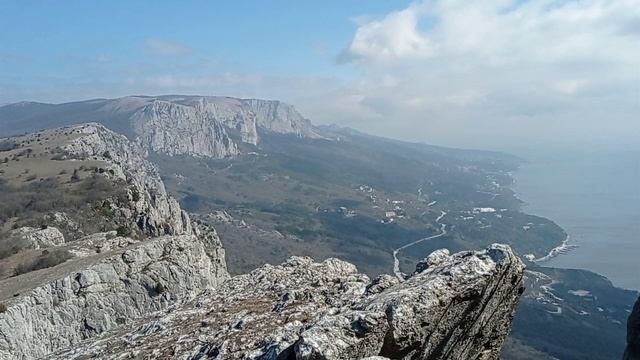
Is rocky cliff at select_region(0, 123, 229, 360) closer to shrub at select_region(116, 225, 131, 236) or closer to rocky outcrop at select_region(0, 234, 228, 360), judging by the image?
rocky outcrop at select_region(0, 234, 228, 360)

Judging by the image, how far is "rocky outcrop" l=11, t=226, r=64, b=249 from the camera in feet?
195

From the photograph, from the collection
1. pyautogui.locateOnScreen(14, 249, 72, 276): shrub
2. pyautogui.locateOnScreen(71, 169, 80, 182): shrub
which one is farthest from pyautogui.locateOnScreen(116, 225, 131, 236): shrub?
pyautogui.locateOnScreen(71, 169, 80, 182): shrub

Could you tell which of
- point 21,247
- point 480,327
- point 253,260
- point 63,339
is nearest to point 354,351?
point 480,327

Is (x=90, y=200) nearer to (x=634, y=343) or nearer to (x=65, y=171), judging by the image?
(x=65, y=171)

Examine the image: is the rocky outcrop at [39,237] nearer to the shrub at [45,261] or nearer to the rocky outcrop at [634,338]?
the shrub at [45,261]

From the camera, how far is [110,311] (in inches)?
1622

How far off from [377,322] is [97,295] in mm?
34483

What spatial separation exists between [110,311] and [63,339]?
3.81 meters

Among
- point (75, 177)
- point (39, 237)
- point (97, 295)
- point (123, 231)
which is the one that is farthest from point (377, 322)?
point (75, 177)

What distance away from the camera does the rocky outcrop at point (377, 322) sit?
39.7 feet

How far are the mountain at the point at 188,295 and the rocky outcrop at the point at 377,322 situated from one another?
0.04m

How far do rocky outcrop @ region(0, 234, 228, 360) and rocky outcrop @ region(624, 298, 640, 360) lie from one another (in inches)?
940

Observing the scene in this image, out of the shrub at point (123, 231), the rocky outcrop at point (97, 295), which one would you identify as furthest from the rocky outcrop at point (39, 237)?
the rocky outcrop at point (97, 295)

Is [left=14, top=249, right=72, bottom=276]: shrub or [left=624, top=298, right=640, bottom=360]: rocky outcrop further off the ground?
[left=624, top=298, right=640, bottom=360]: rocky outcrop
